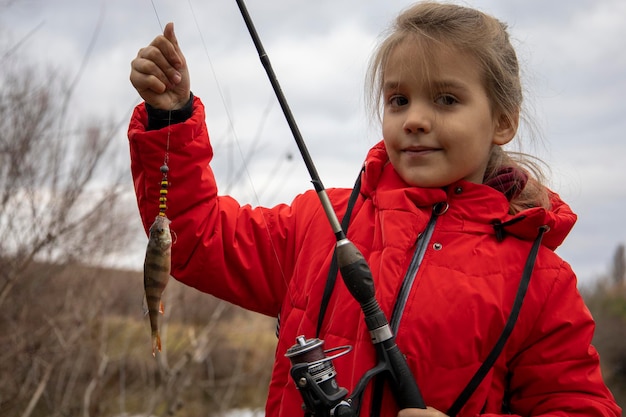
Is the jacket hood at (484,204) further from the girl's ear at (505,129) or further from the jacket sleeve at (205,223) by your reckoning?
the jacket sleeve at (205,223)

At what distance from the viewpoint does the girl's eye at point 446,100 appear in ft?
6.85

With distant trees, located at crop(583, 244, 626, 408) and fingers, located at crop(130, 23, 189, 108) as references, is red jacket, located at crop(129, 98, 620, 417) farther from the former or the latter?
distant trees, located at crop(583, 244, 626, 408)

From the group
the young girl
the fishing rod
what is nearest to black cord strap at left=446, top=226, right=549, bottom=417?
the young girl

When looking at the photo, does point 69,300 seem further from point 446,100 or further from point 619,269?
point 619,269

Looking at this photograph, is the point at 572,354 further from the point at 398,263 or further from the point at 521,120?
the point at 521,120

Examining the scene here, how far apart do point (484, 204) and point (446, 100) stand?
1.13ft

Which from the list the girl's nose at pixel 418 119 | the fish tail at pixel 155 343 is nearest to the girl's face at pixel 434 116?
the girl's nose at pixel 418 119

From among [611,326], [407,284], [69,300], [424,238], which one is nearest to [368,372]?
[407,284]

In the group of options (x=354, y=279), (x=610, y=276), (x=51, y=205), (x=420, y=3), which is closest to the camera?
(x=354, y=279)

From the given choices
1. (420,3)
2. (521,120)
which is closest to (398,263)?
(521,120)

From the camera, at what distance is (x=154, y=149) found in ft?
6.59

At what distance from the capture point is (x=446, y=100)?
210cm

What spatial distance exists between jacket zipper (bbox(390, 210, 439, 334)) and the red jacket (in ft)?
0.05

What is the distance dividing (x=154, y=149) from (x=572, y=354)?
1358 mm
